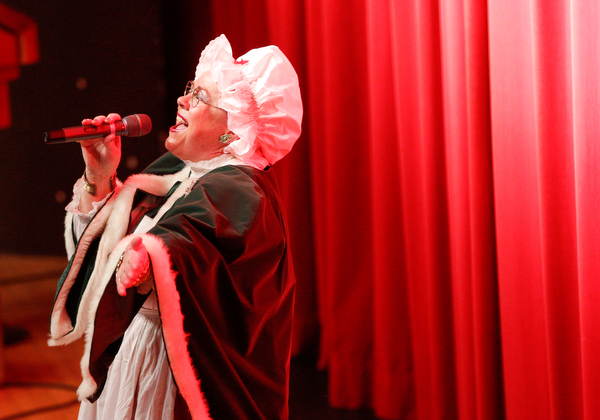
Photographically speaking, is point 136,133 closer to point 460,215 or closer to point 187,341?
point 187,341

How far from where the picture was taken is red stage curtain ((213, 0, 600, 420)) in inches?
62.7

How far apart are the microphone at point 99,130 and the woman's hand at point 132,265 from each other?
37 centimetres

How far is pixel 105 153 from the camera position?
1384 millimetres

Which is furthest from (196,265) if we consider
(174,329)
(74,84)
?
(74,84)

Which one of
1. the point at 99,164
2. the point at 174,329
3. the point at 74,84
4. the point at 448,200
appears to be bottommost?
the point at 174,329

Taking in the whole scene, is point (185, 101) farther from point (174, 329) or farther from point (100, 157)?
point (174, 329)

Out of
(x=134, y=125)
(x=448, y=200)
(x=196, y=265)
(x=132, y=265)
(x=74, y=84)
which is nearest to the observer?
(x=132, y=265)

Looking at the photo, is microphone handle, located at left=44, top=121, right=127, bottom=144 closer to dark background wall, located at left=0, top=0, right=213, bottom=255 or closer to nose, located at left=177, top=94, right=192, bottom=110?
nose, located at left=177, top=94, right=192, bottom=110

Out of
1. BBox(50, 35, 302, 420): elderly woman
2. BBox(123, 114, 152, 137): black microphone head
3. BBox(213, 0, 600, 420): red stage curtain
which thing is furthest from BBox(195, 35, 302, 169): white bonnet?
BBox(213, 0, 600, 420): red stage curtain

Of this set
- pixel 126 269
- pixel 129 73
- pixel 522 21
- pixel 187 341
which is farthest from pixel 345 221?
pixel 129 73

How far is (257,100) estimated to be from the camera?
1321 mm

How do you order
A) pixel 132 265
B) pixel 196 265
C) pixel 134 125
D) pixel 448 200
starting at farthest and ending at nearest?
pixel 448 200 → pixel 134 125 → pixel 196 265 → pixel 132 265

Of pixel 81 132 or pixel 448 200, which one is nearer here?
pixel 81 132

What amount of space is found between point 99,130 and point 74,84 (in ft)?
6.91
